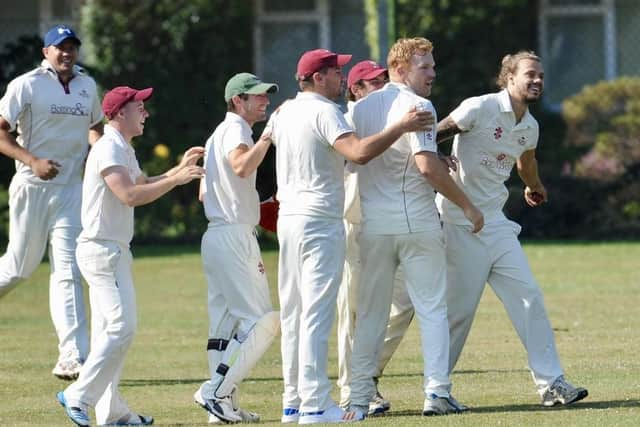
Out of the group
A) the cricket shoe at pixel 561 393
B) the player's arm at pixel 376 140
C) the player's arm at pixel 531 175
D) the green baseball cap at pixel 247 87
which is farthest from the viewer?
the player's arm at pixel 531 175

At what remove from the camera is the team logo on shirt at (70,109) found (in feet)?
34.0

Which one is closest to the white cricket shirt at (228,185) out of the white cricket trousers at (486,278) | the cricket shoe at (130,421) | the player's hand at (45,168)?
the cricket shoe at (130,421)

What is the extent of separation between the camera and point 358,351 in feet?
27.9

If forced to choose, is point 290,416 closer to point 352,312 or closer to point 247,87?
point 352,312

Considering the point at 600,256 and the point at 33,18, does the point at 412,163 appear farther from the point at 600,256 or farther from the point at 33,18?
the point at 33,18

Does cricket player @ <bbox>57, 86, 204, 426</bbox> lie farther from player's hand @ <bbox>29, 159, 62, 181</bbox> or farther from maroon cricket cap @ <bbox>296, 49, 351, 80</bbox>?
player's hand @ <bbox>29, 159, 62, 181</bbox>

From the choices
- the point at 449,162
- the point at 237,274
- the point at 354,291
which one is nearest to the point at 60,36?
the point at 237,274

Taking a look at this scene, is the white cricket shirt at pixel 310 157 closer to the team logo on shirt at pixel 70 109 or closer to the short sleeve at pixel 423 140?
the short sleeve at pixel 423 140

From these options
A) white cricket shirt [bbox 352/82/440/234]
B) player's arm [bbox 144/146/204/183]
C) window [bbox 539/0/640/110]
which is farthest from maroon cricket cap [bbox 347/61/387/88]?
window [bbox 539/0/640/110]

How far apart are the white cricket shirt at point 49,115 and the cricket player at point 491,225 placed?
9.32ft

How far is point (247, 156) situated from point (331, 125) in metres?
0.54

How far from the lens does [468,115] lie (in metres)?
8.81

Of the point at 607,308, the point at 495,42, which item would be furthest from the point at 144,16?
the point at 607,308

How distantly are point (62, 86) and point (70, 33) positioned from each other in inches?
15.2
